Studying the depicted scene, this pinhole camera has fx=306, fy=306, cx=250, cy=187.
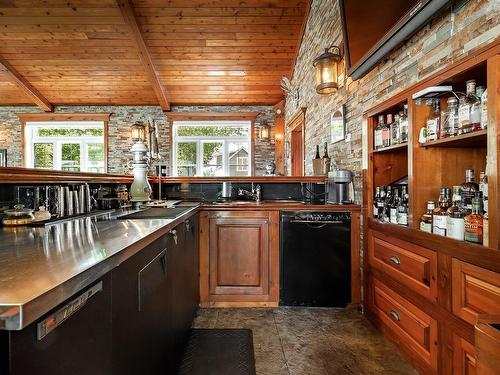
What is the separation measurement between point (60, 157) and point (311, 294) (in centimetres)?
742

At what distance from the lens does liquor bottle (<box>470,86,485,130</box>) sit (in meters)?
1.33

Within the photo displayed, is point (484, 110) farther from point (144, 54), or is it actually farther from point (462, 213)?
point (144, 54)

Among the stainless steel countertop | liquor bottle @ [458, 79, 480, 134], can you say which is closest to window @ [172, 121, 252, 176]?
liquor bottle @ [458, 79, 480, 134]

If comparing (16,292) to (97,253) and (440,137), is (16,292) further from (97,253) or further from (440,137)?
(440,137)

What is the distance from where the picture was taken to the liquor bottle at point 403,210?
1910mm

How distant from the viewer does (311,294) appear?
2.64 meters

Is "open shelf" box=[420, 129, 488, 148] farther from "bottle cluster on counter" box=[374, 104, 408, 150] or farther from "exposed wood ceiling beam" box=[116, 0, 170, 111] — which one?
"exposed wood ceiling beam" box=[116, 0, 170, 111]

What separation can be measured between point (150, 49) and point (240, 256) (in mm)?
4655

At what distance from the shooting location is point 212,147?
300 inches

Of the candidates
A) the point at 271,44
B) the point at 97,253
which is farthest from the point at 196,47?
the point at 97,253

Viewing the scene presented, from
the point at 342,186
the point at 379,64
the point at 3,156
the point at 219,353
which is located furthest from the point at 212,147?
the point at 219,353

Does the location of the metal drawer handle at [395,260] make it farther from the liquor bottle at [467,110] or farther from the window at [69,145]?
the window at [69,145]

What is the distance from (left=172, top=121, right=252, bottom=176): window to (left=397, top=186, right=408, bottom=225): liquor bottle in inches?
224

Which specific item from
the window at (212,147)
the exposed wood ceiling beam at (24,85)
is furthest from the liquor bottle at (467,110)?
the exposed wood ceiling beam at (24,85)
